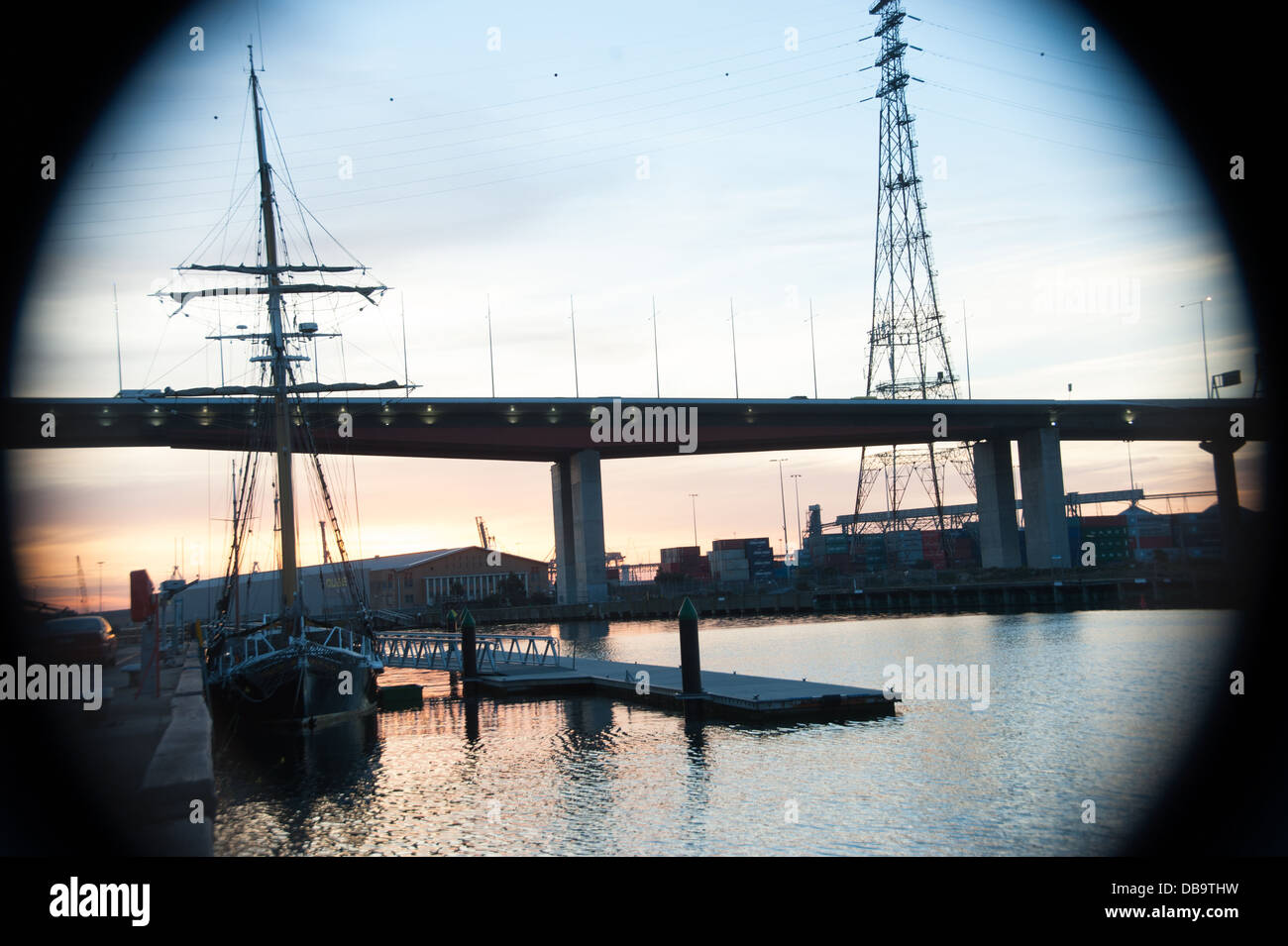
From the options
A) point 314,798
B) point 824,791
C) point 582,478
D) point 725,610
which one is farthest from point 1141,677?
point 725,610

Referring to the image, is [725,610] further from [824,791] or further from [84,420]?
[824,791]

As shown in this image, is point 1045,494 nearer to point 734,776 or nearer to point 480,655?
point 480,655

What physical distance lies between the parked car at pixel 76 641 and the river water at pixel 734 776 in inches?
371

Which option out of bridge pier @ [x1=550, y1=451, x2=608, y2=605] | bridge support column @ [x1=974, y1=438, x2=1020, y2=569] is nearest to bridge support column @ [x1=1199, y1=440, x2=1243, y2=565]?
bridge support column @ [x1=974, y1=438, x2=1020, y2=569]

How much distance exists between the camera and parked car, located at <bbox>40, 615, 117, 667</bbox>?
36.6 meters

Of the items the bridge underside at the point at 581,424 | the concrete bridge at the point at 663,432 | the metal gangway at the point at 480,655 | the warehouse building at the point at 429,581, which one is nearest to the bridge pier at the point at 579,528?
the concrete bridge at the point at 663,432

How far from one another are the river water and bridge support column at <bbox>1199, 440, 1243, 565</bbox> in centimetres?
3977

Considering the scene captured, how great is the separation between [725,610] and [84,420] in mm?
66961

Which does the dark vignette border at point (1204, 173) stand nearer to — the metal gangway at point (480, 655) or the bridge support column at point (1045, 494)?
the metal gangway at point (480, 655)

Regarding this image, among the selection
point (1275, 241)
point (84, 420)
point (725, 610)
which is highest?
point (84, 420)

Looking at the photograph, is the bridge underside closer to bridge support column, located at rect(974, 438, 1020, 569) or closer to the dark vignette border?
bridge support column, located at rect(974, 438, 1020, 569)

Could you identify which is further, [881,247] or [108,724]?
[881,247]
